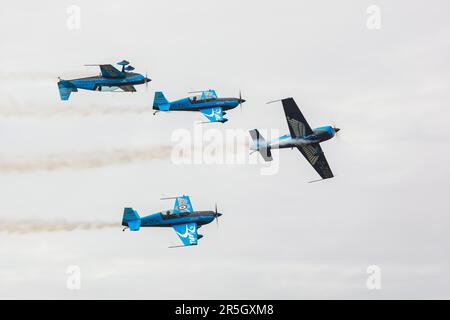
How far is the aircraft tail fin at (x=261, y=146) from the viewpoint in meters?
132

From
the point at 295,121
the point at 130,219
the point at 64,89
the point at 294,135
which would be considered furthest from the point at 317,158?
the point at 64,89

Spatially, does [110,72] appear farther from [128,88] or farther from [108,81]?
[128,88]

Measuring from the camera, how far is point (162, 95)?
136 m

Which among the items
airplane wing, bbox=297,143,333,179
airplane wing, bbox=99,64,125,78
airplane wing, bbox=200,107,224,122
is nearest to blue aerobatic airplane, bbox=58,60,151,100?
airplane wing, bbox=99,64,125,78

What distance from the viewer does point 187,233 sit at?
133m

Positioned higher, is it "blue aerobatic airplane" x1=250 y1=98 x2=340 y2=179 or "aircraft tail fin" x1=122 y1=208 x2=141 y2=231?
"blue aerobatic airplane" x1=250 y1=98 x2=340 y2=179

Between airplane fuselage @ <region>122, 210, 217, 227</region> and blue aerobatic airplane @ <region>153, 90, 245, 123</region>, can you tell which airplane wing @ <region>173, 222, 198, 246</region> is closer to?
airplane fuselage @ <region>122, 210, 217, 227</region>

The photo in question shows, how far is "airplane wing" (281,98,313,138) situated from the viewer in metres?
133

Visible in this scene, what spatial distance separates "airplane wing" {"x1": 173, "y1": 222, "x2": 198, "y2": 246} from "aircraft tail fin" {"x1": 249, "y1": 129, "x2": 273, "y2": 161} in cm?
823

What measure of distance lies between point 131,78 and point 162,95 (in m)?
2.96

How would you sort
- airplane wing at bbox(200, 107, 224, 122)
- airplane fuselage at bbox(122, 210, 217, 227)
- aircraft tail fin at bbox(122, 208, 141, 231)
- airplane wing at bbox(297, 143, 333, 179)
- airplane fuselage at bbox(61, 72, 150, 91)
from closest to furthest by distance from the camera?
aircraft tail fin at bbox(122, 208, 141, 231)
airplane fuselage at bbox(122, 210, 217, 227)
airplane wing at bbox(297, 143, 333, 179)
airplane fuselage at bbox(61, 72, 150, 91)
airplane wing at bbox(200, 107, 224, 122)

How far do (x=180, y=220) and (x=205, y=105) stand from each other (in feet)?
33.9
